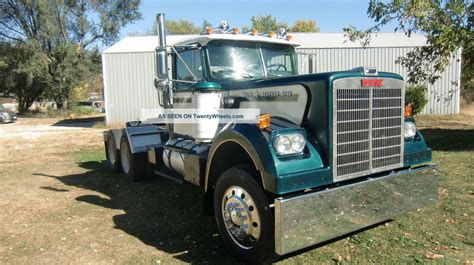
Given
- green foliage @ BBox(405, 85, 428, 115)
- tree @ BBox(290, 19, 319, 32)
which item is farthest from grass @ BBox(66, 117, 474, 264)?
tree @ BBox(290, 19, 319, 32)

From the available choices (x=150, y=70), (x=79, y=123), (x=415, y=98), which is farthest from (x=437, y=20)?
(x=79, y=123)

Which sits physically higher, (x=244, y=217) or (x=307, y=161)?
(x=307, y=161)

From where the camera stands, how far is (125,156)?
8305 millimetres

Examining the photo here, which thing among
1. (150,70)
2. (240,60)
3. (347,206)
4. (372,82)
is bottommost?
(347,206)

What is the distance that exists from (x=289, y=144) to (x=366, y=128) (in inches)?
34.6

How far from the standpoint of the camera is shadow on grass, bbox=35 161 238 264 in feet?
14.8

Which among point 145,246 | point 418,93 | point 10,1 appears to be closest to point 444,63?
point 145,246

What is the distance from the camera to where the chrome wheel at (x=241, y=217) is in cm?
385

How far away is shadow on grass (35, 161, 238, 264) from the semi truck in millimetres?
351

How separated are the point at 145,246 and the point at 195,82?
2.37 metres

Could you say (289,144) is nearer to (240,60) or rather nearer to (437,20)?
(240,60)

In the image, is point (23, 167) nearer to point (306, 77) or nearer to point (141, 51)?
point (306, 77)

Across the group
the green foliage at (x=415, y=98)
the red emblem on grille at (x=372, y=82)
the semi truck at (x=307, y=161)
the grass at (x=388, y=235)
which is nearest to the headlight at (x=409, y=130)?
the semi truck at (x=307, y=161)

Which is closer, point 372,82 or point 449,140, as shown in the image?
point 372,82
